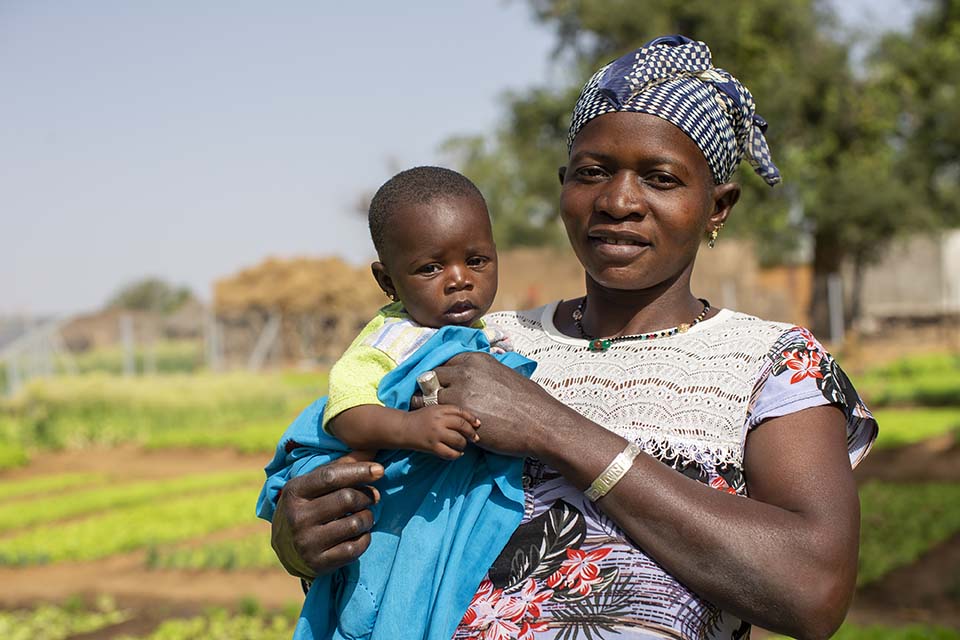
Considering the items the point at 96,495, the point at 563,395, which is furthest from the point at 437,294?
the point at 96,495

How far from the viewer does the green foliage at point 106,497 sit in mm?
→ 9656

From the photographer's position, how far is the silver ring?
73.3 inches

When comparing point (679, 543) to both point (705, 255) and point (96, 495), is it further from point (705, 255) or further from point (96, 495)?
point (705, 255)

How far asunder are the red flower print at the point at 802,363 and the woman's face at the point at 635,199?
0.31m

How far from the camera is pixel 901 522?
7.91 meters

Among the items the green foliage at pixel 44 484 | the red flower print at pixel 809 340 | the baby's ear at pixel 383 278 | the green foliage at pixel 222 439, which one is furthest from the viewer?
the green foliage at pixel 222 439

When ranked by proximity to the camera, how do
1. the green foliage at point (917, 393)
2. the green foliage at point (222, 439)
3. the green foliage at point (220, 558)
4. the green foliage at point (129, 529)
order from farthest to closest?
the green foliage at point (917, 393) → the green foliage at point (222, 439) → the green foliage at point (129, 529) → the green foliage at point (220, 558)

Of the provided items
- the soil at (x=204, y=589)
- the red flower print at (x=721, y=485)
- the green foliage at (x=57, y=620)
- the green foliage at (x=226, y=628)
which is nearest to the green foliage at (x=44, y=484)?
the soil at (x=204, y=589)

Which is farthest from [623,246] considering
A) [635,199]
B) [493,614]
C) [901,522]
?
[901,522]

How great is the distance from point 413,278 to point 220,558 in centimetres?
600

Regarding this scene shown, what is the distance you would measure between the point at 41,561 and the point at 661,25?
17794 mm

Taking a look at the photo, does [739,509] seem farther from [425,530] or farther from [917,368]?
[917,368]

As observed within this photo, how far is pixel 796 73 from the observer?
2295 cm

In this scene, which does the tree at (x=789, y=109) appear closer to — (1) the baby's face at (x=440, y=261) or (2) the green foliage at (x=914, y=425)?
(2) the green foliage at (x=914, y=425)
